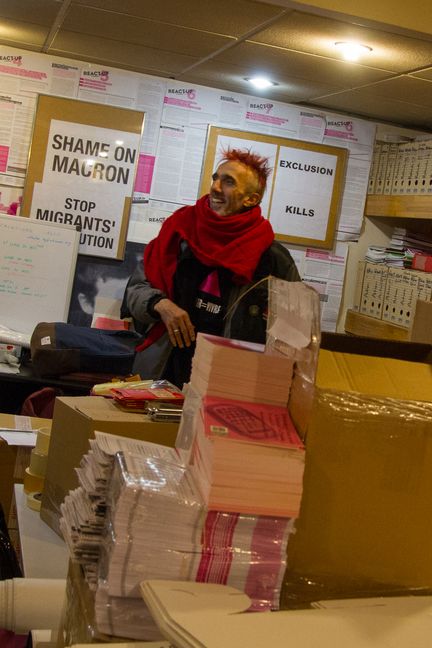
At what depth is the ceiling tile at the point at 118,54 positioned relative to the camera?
4.21 m

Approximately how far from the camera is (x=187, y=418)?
1367 millimetres

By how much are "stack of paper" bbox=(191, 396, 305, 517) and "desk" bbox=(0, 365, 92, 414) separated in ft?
8.92

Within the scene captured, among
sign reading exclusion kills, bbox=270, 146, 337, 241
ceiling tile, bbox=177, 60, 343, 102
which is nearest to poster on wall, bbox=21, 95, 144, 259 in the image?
ceiling tile, bbox=177, 60, 343, 102

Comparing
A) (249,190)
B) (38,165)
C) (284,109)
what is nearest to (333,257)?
(284,109)

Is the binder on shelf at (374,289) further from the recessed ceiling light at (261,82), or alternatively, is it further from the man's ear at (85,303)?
the man's ear at (85,303)

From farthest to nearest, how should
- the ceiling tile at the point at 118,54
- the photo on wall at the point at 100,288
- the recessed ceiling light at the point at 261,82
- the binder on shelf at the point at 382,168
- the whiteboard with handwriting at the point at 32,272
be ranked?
1. the binder on shelf at the point at 382,168
2. the photo on wall at the point at 100,288
3. the whiteboard with handwriting at the point at 32,272
4. the recessed ceiling light at the point at 261,82
5. the ceiling tile at the point at 118,54

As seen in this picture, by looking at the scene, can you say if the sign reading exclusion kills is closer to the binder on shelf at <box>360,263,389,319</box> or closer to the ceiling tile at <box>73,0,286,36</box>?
the binder on shelf at <box>360,263,389,319</box>

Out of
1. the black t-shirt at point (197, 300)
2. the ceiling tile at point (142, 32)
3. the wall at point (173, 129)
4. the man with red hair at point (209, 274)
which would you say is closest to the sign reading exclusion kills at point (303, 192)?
A: the wall at point (173, 129)

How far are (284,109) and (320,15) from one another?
7.30 feet

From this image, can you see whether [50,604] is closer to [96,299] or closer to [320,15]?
[320,15]

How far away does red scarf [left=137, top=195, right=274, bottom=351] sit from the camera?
9.35 ft

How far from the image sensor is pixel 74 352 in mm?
3869

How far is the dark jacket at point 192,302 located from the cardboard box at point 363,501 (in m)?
1.51

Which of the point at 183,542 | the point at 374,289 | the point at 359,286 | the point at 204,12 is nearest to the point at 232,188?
the point at 204,12
